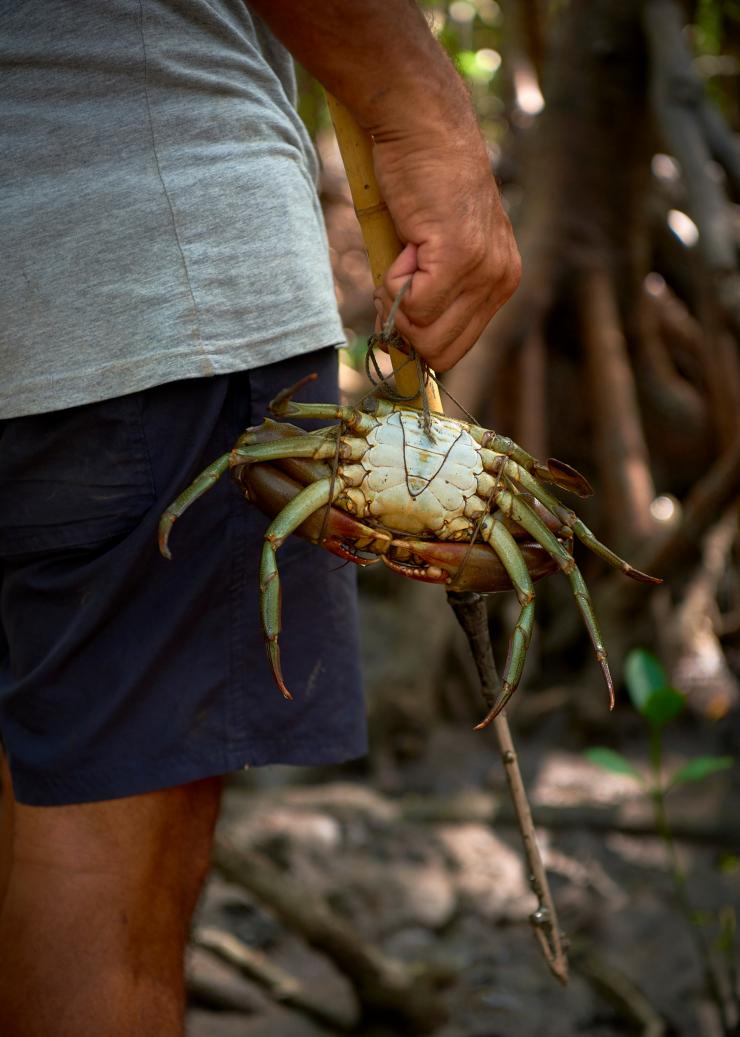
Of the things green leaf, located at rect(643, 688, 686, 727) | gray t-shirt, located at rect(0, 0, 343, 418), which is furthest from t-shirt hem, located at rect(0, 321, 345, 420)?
green leaf, located at rect(643, 688, 686, 727)

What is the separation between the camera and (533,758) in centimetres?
384

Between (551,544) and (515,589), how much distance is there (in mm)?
76

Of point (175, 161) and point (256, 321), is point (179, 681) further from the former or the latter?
point (175, 161)

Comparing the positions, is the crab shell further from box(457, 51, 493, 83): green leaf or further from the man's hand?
box(457, 51, 493, 83): green leaf

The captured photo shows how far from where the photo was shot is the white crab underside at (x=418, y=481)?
139cm

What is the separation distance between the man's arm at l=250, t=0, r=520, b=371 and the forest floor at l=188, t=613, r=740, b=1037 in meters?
1.53

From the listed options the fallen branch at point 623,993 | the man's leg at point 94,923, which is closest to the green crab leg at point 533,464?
the man's leg at point 94,923

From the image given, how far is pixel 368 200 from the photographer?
146cm

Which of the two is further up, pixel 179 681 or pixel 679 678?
pixel 179 681

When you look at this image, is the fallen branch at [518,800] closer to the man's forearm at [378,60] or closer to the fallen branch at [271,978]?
the man's forearm at [378,60]

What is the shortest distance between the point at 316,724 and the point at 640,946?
158 centimetres

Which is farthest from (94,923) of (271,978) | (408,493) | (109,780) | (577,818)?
(577,818)

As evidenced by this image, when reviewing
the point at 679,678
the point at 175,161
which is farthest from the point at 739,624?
the point at 175,161

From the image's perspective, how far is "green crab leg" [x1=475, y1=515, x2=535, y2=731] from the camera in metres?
1.40
